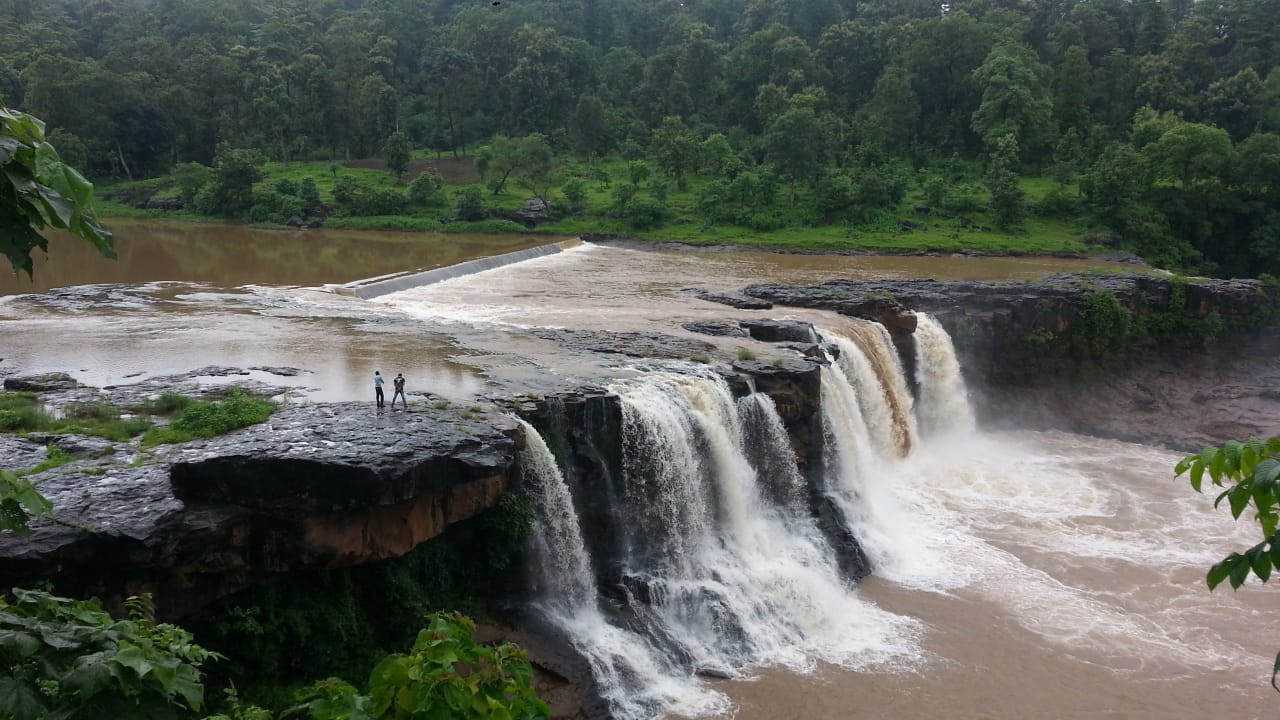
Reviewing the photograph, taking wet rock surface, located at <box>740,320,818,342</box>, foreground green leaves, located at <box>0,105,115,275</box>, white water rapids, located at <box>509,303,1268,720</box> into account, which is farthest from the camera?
wet rock surface, located at <box>740,320,818,342</box>

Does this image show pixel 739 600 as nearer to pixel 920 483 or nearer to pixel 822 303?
pixel 920 483

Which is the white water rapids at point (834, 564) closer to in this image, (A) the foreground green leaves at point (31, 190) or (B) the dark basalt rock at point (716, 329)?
(B) the dark basalt rock at point (716, 329)

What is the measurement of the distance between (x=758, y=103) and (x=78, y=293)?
40.6 metres

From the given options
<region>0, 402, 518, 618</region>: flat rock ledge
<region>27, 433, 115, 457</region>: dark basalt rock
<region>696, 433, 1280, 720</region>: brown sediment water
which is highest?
<region>27, 433, 115, 457</region>: dark basalt rock

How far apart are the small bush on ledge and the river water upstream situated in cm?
155

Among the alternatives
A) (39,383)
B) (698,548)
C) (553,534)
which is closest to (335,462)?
(553,534)

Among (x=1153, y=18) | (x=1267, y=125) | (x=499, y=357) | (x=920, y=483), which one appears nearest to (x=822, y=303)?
(x=920, y=483)

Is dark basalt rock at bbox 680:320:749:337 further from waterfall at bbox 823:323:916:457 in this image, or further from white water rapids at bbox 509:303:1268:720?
white water rapids at bbox 509:303:1268:720

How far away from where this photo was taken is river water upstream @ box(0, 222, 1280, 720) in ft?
43.5

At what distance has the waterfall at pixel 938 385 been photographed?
24781 millimetres

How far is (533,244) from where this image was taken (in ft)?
145

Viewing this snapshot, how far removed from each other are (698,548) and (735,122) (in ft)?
168

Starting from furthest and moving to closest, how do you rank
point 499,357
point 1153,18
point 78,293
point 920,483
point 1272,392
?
point 1153,18, point 1272,392, point 78,293, point 920,483, point 499,357

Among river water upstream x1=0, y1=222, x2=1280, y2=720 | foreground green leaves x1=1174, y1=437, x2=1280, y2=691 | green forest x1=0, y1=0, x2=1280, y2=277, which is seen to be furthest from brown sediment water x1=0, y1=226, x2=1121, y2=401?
foreground green leaves x1=1174, y1=437, x2=1280, y2=691
